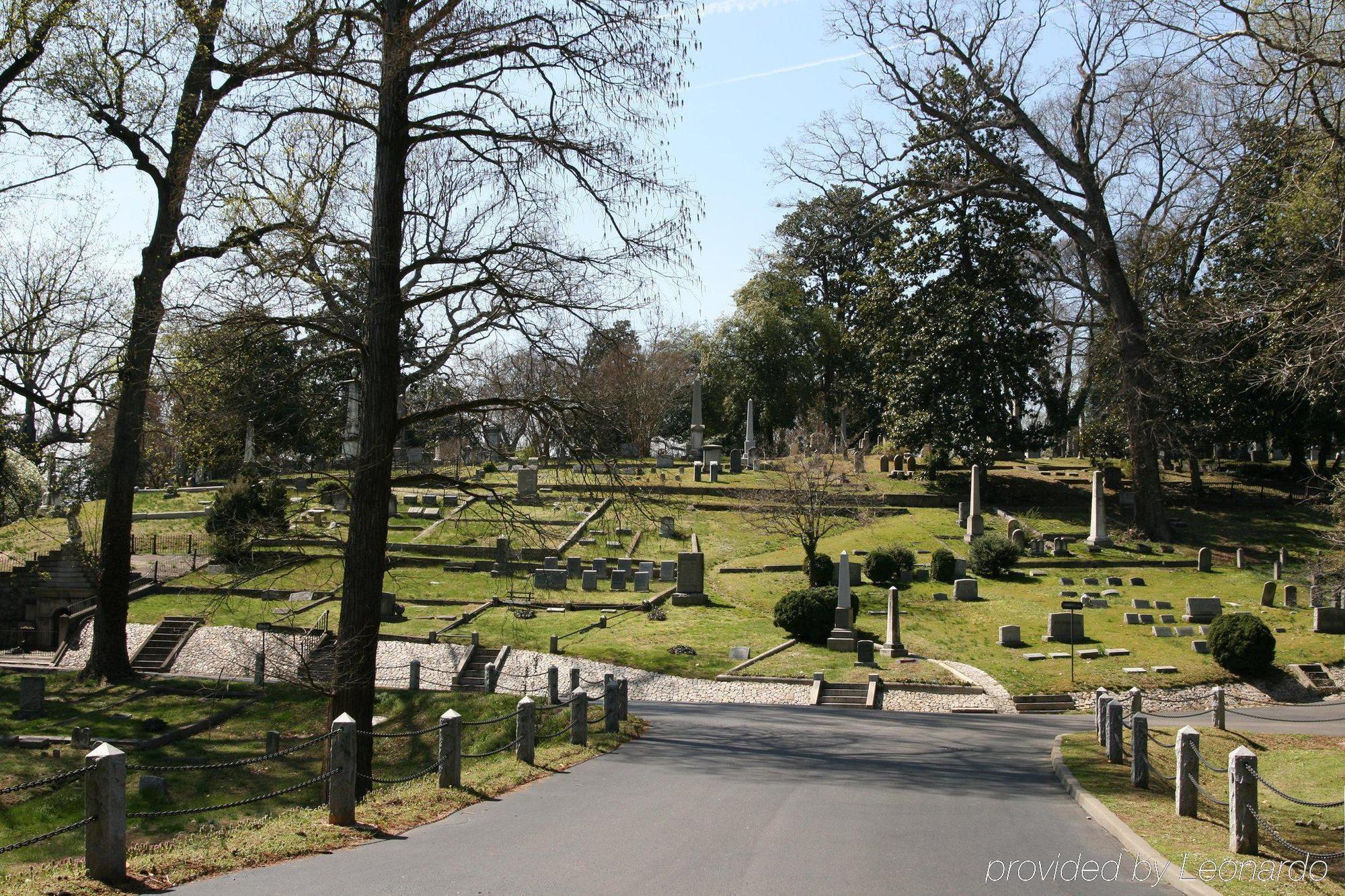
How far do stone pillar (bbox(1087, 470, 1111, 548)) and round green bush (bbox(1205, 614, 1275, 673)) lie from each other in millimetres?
12564

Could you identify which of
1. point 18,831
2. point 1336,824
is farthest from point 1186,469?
point 18,831

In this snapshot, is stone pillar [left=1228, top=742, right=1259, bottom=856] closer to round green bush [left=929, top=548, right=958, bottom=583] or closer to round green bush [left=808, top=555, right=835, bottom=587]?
round green bush [left=808, top=555, right=835, bottom=587]

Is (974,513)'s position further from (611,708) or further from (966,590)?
(611,708)

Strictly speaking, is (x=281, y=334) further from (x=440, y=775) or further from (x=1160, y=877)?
(x=1160, y=877)

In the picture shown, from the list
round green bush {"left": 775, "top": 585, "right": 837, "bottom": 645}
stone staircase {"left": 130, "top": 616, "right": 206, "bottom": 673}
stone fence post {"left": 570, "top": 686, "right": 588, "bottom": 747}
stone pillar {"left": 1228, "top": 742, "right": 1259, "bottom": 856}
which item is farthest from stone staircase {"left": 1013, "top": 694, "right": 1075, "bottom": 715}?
stone staircase {"left": 130, "top": 616, "right": 206, "bottom": 673}

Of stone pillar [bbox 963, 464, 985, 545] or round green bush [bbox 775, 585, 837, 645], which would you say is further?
stone pillar [bbox 963, 464, 985, 545]

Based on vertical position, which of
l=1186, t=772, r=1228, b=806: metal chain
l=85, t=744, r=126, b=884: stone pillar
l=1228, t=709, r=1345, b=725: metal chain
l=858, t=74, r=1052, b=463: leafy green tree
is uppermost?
l=858, t=74, r=1052, b=463: leafy green tree

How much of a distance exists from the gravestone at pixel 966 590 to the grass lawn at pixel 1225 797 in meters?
12.6

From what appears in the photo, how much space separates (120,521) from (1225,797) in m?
19.9

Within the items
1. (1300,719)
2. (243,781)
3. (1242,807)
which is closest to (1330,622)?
(1300,719)

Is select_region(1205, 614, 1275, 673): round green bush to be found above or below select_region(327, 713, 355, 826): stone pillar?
below

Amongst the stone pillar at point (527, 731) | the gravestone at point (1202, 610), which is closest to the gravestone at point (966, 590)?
the gravestone at point (1202, 610)

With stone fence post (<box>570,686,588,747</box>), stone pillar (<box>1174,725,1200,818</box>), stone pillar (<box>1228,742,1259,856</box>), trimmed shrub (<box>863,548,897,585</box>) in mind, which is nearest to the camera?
stone pillar (<box>1228,742,1259,856</box>)

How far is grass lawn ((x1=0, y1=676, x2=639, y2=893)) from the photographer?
7.77 meters
